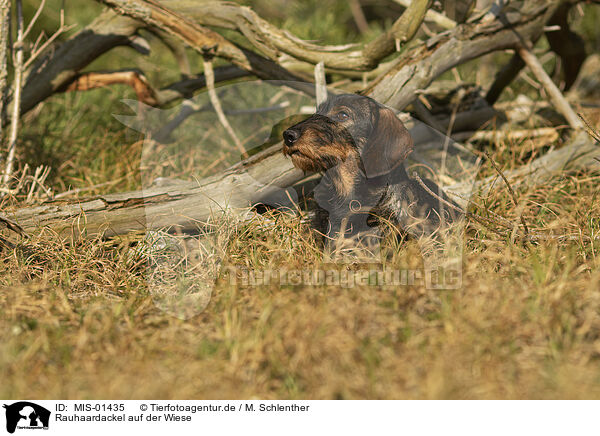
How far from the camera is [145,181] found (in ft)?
18.1

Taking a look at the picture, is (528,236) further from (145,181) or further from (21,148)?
(21,148)

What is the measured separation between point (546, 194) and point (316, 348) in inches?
125

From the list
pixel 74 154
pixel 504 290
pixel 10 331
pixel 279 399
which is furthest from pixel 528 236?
pixel 74 154

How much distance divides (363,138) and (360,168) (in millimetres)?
207

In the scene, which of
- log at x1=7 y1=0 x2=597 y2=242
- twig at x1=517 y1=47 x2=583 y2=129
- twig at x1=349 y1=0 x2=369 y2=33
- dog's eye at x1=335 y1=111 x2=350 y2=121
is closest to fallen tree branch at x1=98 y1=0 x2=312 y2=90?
log at x1=7 y1=0 x2=597 y2=242

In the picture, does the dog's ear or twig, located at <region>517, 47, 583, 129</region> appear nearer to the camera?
the dog's ear

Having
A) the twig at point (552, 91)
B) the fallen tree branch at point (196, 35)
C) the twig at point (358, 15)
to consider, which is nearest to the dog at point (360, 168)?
the fallen tree branch at point (196, 35)

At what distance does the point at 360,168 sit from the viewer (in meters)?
3.79

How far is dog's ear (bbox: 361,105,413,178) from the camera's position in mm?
3725
